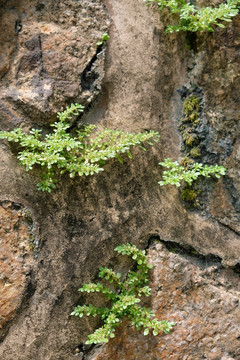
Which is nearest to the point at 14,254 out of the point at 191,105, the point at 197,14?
the point at 191,105

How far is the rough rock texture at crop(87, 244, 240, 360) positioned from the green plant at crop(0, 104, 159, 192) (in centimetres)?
76

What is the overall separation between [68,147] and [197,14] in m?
1.46

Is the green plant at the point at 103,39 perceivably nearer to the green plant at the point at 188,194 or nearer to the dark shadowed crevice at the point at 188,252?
the green plant at the point at 188,194

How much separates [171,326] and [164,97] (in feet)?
5.59

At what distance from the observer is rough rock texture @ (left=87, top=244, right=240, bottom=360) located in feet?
8.39

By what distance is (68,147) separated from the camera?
250 centimetres

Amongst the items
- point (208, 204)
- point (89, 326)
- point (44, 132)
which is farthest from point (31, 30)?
point (89, 326)

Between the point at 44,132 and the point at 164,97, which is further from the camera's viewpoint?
the point at 164,97

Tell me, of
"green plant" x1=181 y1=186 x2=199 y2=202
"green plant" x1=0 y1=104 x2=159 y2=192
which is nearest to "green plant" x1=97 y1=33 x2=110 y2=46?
"green plant" x1=0 y1=104 x2=159 y2=192

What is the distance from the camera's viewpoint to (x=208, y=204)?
3010 mm

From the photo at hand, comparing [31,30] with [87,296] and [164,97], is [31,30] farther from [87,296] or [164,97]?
[87,296]

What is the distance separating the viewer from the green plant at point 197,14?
286 centimetres

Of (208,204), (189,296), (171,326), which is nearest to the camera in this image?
(171,326)

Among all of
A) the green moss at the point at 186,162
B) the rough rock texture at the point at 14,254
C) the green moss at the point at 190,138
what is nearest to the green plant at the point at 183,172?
the green moss at the point at 186,162
